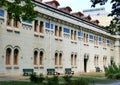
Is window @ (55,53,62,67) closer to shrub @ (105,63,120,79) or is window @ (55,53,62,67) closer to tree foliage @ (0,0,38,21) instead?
shrub @ (105,63,120,79)

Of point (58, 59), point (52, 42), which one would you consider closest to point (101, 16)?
point (58, 59)

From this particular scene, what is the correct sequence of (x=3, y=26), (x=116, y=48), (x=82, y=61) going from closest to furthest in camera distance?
(x=3, y=26), (x=82, y=61), (x=116, y=48)

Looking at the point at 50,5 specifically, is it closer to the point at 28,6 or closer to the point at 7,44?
the point at 7,44

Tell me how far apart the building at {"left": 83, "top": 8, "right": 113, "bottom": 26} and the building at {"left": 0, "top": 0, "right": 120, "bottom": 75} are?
798 centimetres

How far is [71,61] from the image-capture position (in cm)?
4638

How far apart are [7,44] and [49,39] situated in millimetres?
9442

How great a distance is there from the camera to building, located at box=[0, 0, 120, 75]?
3216 cm

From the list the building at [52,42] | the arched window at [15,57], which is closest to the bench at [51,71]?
the building at [52,42]

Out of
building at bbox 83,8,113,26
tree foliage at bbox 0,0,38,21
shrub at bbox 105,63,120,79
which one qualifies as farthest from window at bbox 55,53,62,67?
tree foliage at bbox 0,0,38,21

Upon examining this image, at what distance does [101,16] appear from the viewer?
7225 cm

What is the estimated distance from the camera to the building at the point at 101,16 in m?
68.7

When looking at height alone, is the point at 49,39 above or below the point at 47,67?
above

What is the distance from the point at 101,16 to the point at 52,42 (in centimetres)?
3403

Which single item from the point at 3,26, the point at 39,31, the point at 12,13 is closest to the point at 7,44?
the point at 3,26
